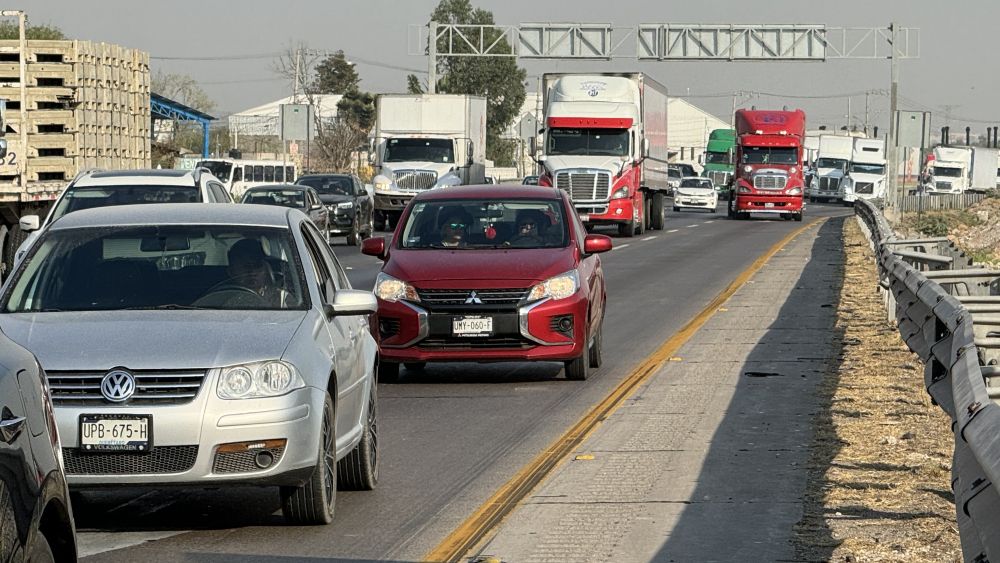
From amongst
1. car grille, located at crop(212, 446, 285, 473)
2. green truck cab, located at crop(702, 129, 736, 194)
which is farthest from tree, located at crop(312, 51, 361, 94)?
car grille, located at crop(212, 446, 285, 473)

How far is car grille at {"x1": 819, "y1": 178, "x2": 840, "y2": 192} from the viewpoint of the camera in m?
92.8

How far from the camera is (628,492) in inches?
364

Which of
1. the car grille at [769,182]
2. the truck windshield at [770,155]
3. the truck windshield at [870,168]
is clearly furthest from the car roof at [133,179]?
the truck windshield at [870,168]

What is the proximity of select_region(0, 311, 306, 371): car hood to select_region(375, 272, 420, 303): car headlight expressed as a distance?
223 inches

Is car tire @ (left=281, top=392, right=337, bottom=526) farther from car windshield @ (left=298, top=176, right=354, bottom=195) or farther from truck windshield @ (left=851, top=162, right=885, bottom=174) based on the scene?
truck windshield @ (left=851, top=162, right=885, bottom=174)

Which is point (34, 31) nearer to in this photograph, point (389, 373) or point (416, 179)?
point (416, 179)

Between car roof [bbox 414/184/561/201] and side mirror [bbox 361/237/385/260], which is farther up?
car roof [bbox 414/184/561/201]

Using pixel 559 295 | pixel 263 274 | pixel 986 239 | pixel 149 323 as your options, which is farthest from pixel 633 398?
pixel 986 239

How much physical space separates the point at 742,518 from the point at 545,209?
286 inches

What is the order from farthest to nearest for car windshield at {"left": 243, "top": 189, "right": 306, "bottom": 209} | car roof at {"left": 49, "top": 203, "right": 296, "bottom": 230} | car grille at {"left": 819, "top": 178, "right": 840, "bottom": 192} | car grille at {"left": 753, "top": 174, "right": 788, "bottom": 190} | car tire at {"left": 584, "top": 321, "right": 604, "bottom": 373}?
car grille at {"left": 819, "top": 178, "right": 840, "bottom": 192} → car grille at {"left": 753, "top": 174, "right": 788, "bottom": 190} → car windshield at {"left": 243, "top": 189, "right": 306, "bottom": 209} → car tire at {"left": 584, "top": 321, "right": 604, "bottom": 373} → car roof at {"left": 49, "top": 203, "right": 296, "bottom": 230}

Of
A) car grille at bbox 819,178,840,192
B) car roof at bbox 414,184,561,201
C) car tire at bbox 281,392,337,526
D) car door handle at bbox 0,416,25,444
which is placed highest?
car door handle at bbox 0,416,25,444

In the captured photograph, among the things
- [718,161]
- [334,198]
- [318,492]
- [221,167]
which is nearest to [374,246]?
[318,492]

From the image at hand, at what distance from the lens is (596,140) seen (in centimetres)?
4497

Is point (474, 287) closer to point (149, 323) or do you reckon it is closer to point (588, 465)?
point (588, 465)
